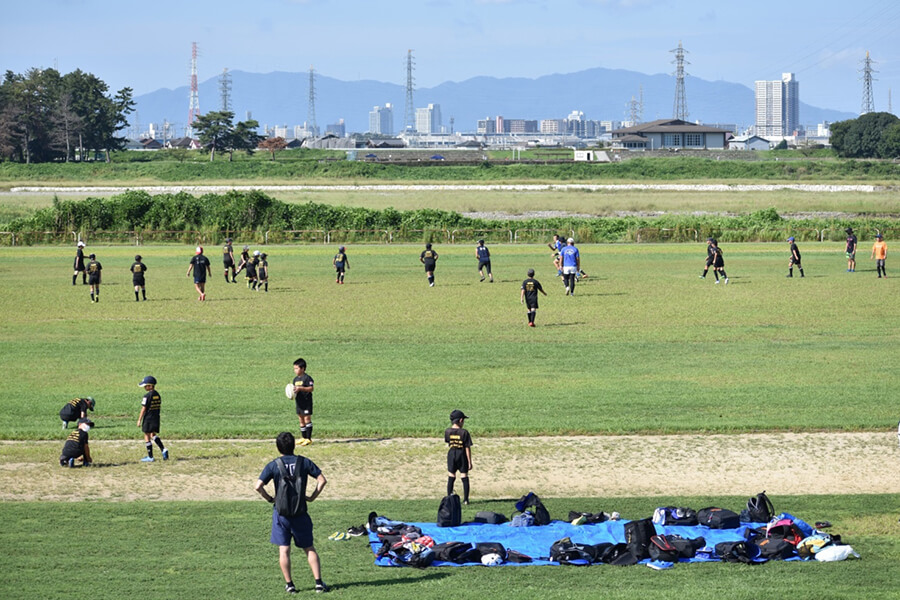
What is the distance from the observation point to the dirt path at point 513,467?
15.5m

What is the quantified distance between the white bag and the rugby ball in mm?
3739

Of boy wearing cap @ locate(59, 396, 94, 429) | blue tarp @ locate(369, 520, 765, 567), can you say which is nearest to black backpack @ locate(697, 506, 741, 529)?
blue tarp @ locate(369, 520, 765, 567)

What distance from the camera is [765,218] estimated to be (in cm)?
6850

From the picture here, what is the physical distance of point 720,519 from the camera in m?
13.2

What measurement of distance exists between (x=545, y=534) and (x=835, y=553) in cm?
343

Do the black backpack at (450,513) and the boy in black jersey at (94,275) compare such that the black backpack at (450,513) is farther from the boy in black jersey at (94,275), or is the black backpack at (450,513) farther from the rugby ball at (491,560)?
the boy in black jersey at (94,275)

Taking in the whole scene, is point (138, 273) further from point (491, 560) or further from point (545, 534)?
point (491, 560)

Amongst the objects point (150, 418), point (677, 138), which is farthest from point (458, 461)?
point (677, 138)

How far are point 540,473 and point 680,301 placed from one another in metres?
21.7

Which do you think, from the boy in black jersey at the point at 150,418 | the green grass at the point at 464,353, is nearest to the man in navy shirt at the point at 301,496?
the boy in black jersey at the point at 150,418

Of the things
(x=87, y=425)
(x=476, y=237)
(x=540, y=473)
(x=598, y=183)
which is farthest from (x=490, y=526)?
(x=598, y=183)

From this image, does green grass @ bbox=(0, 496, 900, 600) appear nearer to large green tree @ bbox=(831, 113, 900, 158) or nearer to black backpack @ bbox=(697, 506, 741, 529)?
black backpack @ bbox=(697, 506, 741, 529)

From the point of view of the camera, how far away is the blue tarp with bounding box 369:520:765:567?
12.8 metres

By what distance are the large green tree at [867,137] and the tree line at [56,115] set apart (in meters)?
109
